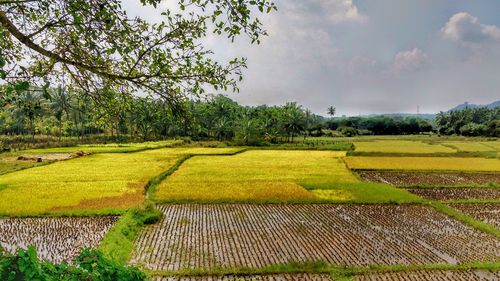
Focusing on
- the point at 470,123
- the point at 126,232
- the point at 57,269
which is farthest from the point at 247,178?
the point at 470,123

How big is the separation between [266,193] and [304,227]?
603 centimetres

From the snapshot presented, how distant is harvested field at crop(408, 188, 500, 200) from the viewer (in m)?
20.8

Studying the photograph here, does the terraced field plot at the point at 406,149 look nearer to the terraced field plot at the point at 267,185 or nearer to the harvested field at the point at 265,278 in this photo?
the terraced field plot at the point at 267,185

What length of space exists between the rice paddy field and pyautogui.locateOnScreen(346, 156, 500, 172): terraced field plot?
239 cm

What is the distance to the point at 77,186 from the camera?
20.6m

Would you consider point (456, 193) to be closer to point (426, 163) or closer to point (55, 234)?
point (426, 163)

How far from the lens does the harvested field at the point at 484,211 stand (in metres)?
16.3

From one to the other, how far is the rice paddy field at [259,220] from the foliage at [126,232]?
0.17ft

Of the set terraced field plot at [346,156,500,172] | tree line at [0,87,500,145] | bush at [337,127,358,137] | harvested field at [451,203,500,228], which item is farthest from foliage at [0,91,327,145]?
terraced field plot at [346,156,500,172]

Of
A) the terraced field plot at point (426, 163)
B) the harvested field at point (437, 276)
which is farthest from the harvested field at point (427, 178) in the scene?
the harvested field at point (437, 276)

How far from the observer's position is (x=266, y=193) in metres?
20.1

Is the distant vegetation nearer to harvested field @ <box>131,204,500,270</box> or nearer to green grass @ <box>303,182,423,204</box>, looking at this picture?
harvested field @ <box>131,204,500,270</box>

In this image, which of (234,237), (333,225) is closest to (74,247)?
(234,237)

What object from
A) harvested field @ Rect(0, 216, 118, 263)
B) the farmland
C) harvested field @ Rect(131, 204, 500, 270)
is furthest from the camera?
the farmland
